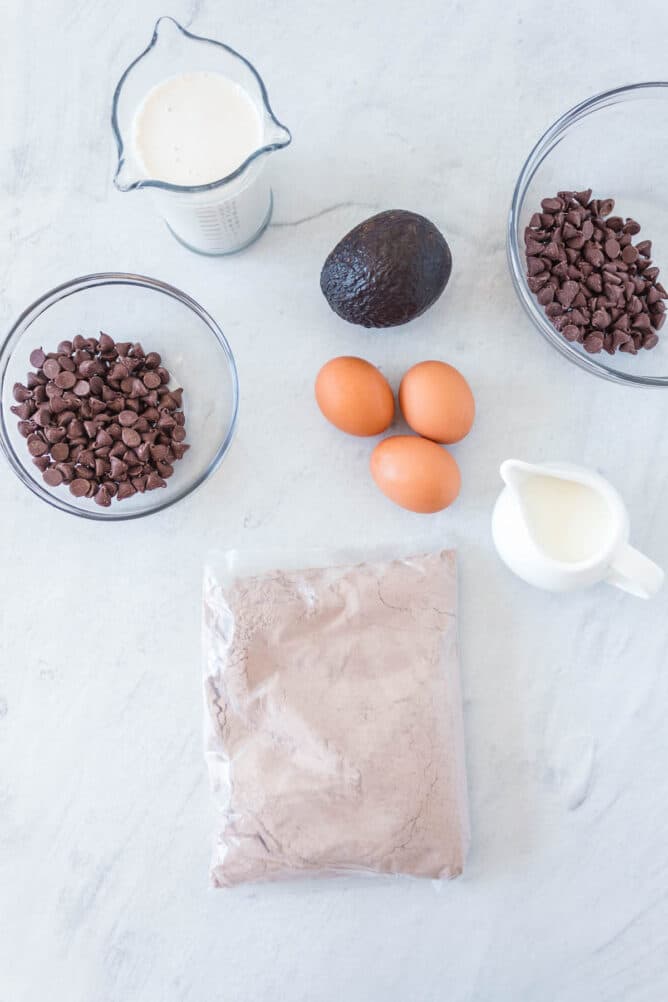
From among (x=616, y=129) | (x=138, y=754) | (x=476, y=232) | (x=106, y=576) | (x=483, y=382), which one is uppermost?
(x=616, y=129)

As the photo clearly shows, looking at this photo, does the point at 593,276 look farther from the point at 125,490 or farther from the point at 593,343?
the point at 125,490

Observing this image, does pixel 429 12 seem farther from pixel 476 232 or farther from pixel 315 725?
pixel 315 725

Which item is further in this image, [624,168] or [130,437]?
[624,168]

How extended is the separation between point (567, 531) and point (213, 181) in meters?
0.55

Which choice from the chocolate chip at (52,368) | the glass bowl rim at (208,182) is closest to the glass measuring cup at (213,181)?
the glass bowl rim at (208,182)

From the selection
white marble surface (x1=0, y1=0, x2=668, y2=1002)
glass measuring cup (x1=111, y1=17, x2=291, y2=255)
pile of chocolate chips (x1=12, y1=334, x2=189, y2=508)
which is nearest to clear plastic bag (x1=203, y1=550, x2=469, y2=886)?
white marble surface (x1=0, y1=0, x2=668, y2=1002)

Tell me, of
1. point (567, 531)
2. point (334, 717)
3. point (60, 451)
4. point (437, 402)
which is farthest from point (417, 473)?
point (60, 451)

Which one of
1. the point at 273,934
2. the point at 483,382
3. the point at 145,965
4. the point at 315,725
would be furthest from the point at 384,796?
the point at 483,382

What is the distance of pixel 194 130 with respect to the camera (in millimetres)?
943

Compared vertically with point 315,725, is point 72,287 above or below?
above

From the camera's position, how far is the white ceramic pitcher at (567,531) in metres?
0.96

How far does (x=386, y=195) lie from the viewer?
1.12 metres

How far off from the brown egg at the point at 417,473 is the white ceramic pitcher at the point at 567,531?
72 mm

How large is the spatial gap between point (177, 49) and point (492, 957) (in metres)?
1.14
